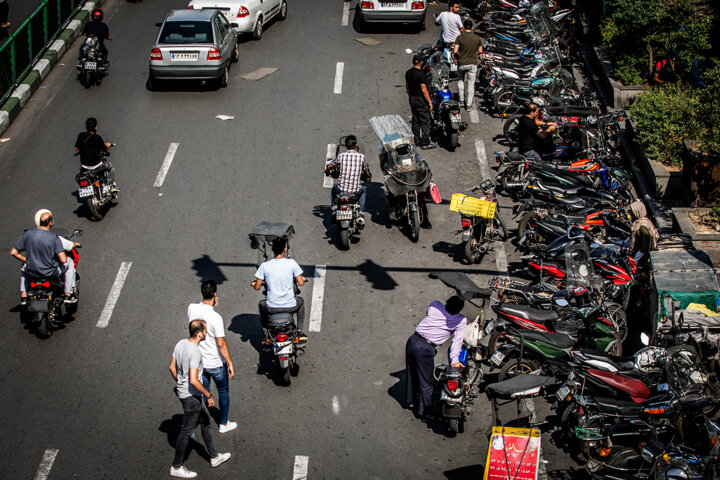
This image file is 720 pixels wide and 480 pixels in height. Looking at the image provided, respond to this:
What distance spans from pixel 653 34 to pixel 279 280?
1229 cm

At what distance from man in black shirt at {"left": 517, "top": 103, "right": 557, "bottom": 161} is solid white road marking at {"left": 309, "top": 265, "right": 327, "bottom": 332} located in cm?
462

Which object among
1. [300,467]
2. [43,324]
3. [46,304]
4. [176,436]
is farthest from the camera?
[43,324]

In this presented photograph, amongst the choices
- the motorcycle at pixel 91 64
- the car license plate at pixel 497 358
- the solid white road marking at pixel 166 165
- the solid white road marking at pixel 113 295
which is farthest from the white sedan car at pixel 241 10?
the car license plate at pixel 497 358

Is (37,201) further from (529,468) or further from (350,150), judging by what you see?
(529,468)

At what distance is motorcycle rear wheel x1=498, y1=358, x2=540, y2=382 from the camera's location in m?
10.0

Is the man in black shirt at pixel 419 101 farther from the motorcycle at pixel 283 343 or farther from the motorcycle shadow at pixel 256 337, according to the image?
the motorcycle at pixel 283 343

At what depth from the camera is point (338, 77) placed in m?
20.1

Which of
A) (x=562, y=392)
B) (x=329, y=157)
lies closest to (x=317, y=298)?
(x=562, y=392)

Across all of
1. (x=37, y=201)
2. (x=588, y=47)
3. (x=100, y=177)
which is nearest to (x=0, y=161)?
(x=37, y=201)

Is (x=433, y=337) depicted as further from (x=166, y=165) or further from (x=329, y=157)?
(x=166, y=165)

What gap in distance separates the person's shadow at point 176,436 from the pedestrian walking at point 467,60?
35.6ft

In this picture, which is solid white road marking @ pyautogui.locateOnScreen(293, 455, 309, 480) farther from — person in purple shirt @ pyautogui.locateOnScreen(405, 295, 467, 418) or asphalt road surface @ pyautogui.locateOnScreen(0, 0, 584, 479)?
person in purple shirt @ pyautogui.locateOnScreen(405, 295, 467, 418)

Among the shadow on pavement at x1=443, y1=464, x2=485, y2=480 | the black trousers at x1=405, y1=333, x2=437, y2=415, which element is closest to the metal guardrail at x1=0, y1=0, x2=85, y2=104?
the black trousers at x1=405, y1=333, x2=437, y2=415

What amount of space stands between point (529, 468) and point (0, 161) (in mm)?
12732
